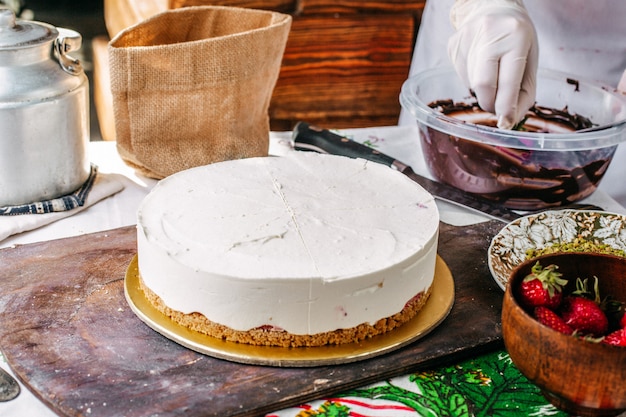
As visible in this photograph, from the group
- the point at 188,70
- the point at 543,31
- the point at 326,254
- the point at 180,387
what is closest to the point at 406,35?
the point at 543,31

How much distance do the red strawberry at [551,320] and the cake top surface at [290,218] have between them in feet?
0.86

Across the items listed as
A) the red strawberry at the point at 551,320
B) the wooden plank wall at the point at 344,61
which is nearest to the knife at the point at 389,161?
the red strawberry at the point at 551,320

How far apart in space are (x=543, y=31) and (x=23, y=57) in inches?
56.9

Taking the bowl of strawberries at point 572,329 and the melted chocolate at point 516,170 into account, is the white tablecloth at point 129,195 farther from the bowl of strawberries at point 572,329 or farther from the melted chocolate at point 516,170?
the bowl of strawberries at point 572,329

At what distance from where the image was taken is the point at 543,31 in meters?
2.19

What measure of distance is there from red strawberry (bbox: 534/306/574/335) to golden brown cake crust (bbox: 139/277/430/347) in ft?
0.95

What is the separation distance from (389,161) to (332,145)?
Answer: 157 mm

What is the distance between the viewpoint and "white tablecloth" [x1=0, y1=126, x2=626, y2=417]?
1.67 meters

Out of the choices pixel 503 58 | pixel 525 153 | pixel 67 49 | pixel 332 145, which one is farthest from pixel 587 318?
pixel 67 49

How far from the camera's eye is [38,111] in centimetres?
158

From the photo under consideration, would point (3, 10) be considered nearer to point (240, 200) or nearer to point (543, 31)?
point (240, 200)

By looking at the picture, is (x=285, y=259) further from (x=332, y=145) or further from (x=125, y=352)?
(x=332, y=145)

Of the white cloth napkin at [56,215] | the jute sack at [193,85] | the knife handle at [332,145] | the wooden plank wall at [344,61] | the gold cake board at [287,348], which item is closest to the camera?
the gold cake board at [287,348]

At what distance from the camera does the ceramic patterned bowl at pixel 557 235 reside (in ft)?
4.89
